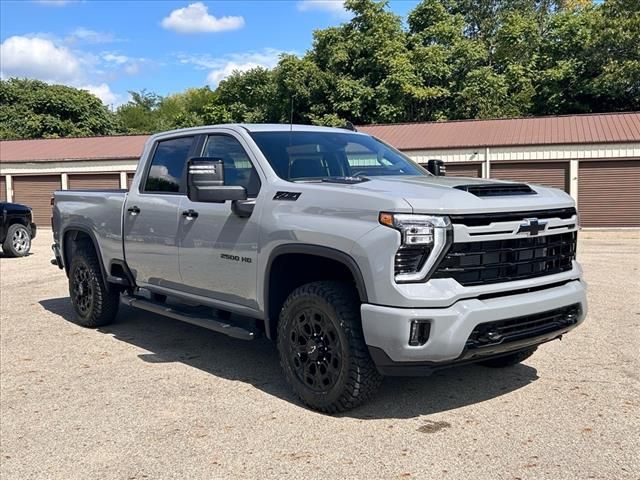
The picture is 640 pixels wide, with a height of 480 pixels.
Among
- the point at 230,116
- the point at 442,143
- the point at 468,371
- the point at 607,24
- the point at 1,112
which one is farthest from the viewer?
the point at 1,112

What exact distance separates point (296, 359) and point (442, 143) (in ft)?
68.8

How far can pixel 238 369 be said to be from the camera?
555 centimetres

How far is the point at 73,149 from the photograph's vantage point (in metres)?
30.6

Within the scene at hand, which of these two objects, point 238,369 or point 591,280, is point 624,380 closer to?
point 238,369

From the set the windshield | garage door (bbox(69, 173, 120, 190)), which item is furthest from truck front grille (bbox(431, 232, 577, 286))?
garage door (bbox(69, 173, 120, 190))

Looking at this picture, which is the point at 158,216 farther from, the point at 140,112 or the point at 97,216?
the point at 140,112

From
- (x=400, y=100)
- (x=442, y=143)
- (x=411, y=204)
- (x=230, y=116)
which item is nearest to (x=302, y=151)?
(x=411, y=204)

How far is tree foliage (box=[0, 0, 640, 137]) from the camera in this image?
1257 inches

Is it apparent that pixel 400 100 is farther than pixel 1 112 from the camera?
No

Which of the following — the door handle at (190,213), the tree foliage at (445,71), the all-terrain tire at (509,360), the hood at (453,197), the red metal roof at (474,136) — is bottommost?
the all-terrain tire at (509,360)

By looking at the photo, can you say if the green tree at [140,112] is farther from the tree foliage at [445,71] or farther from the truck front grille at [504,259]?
the truck front grille at [504,259]

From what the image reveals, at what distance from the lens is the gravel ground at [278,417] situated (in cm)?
362

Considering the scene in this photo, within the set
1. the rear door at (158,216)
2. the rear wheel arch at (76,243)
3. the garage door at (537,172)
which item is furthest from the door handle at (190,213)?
the garage door at (537,172)

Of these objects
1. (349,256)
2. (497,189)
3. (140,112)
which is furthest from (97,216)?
(140,112)
